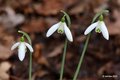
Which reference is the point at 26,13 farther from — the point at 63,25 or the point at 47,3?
the point at 63,25

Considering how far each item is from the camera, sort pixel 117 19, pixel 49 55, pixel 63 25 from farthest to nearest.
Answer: pixel 117 19 → pixel 49 55 → pixel 63 25

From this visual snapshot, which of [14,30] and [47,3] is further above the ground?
[47,3]

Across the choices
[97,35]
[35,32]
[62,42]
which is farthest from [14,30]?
[97,35]

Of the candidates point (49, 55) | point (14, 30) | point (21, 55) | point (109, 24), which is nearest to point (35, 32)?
point (14, 30)

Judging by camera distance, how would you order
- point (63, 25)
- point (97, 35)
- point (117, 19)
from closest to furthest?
point (63, 25)
point (97, 35)
point (117, 19)

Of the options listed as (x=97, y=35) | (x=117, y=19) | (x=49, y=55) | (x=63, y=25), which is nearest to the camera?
(x=63, y=25)

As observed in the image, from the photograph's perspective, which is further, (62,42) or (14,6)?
(14,6)

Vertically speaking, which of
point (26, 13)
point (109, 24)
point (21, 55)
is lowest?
point (21, 55)

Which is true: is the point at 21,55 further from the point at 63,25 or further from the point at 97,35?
the point at 97,35

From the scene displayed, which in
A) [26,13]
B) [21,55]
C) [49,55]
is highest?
[26,13]
